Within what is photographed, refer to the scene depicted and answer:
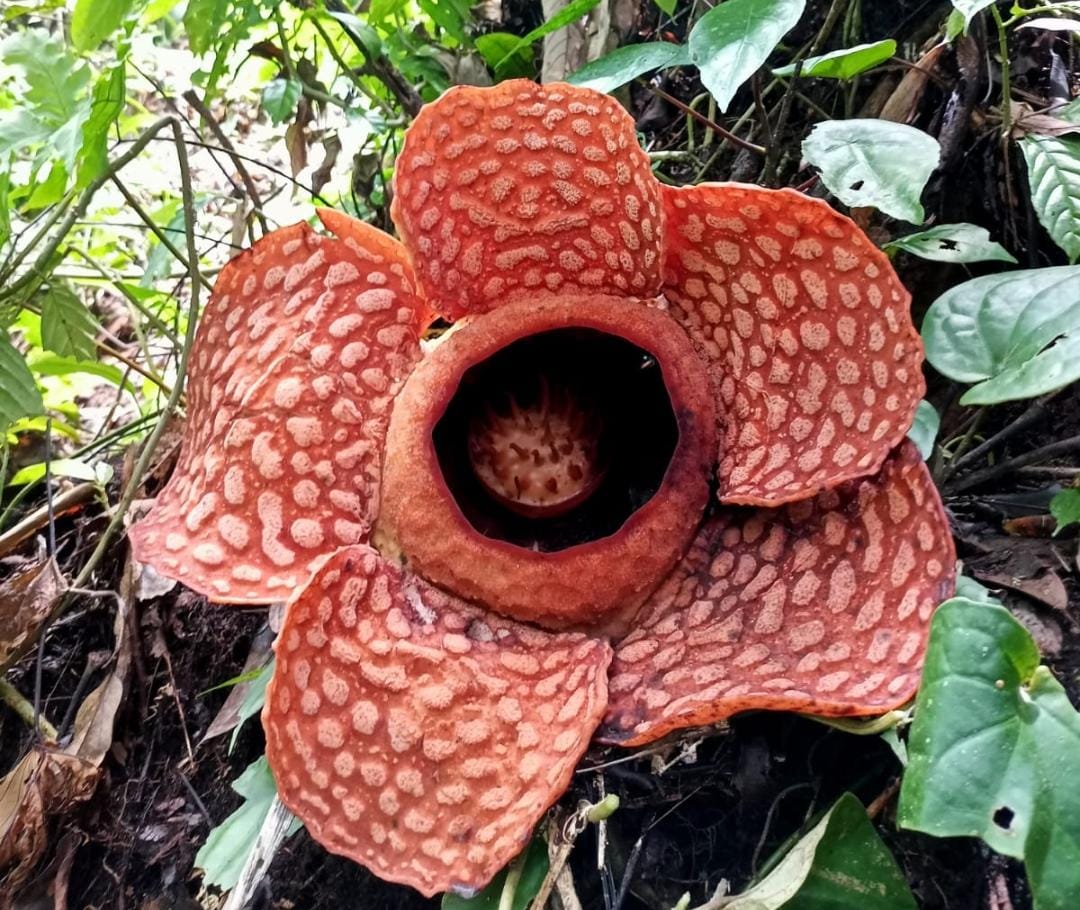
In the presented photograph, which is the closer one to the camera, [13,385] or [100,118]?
[100,118]

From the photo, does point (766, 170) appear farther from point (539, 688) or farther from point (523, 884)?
point (523, 884)

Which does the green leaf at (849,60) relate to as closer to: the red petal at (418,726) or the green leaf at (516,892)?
the red petal at (418,726)

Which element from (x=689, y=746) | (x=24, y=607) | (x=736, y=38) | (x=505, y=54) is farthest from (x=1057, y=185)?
(x=24, y=607)

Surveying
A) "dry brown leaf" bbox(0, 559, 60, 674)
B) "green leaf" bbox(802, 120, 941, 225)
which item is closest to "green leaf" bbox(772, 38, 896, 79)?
"green leaf" bbox(802, 120, 941, 225)

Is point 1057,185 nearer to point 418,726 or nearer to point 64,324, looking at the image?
point 418,726

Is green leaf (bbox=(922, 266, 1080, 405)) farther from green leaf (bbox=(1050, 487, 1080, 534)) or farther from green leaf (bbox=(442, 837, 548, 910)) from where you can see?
green leaf (bbox=(442, 837, 548, 910))

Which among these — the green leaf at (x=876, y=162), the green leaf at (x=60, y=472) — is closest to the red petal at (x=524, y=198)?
the green leaf at (x=876, y=162)

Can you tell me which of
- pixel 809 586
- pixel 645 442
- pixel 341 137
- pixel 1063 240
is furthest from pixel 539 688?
pixel 341 137
